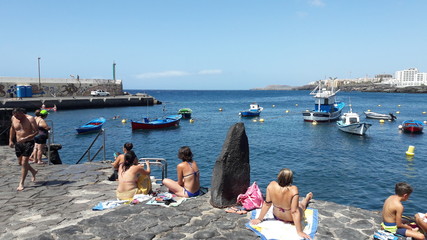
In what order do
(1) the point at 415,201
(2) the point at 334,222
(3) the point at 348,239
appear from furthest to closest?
(1) the point at 415,201 < (2) the point at 334,222 < (3) the point at 348,239

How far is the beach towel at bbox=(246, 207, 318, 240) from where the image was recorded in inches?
237

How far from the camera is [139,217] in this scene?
6859mm

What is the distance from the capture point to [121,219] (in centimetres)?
672

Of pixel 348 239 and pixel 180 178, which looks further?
pixel 180 178

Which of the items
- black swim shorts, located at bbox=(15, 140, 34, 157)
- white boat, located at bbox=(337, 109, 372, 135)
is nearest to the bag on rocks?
black swim shorts, located at bbox=(15, 140, 34, 157)

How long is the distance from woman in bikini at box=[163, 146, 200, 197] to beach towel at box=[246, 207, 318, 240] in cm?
186

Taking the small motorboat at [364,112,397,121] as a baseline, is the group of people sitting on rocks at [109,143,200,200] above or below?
above

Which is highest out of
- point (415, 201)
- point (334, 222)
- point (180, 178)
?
point (180, 178)

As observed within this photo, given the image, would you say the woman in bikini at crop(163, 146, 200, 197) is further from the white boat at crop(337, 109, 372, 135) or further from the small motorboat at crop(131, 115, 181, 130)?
the small motorboat at crop(131, 115, 181, 130)

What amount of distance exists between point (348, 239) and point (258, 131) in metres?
32.9

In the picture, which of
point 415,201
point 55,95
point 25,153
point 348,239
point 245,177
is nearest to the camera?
point 348,239

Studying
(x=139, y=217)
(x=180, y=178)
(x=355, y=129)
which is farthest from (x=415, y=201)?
(x=355, y=129)

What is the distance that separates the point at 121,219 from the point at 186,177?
2017 mm

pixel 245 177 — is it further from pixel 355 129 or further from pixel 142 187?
pixel 355 129
